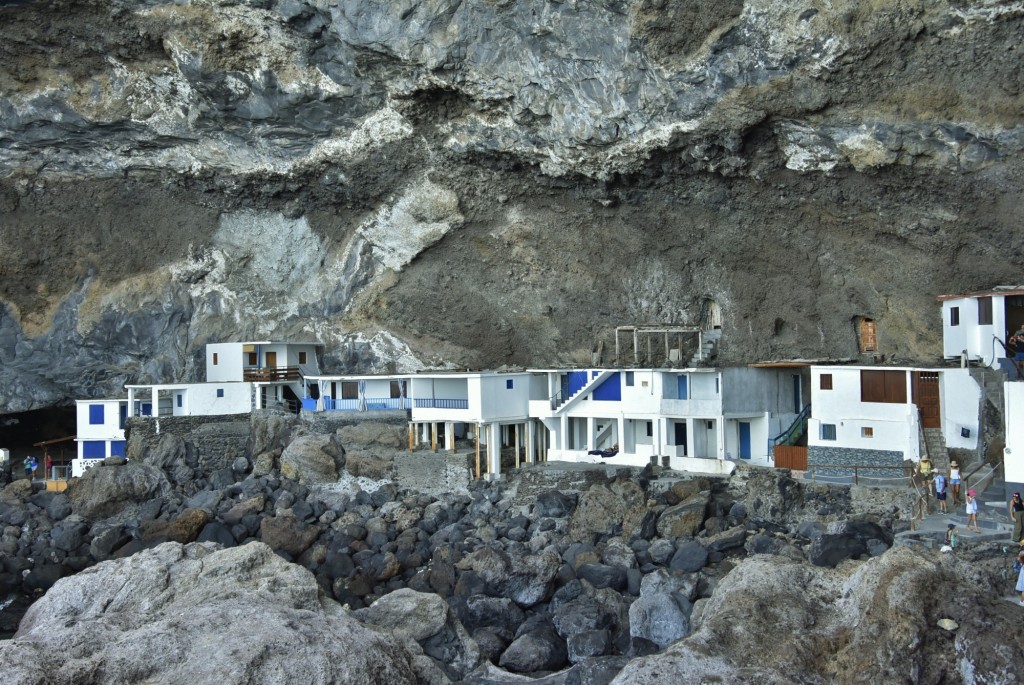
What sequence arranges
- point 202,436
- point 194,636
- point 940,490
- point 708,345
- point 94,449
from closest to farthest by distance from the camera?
1. point 194,636
2. point 940,490
3. point 202,436
4. point 708,345
5. point 94,449

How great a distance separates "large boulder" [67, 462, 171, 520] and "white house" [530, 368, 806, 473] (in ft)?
37.5

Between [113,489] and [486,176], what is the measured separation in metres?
14.3

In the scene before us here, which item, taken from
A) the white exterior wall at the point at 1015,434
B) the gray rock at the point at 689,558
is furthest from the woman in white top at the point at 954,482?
the gray rock at the point at 689,558

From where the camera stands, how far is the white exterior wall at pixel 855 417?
2339 centimetres

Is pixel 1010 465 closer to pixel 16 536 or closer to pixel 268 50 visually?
pixel 268 50

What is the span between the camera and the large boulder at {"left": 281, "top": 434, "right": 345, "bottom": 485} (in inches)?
1137

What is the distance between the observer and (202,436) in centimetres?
3061

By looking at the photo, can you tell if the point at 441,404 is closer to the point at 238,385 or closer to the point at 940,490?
the point at 238,385

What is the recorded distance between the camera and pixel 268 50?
91.6 feet

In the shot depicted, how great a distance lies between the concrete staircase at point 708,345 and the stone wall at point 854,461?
22.7 ft

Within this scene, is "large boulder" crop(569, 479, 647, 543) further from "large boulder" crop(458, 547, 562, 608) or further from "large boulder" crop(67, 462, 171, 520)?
"large boulder" crop(67, 462, 171, 520)

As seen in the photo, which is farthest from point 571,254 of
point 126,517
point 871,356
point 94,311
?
point 94,311

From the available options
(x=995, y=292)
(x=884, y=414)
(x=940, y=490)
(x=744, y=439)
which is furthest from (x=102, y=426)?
(x=995, y=292)

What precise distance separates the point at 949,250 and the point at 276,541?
61.1ft
